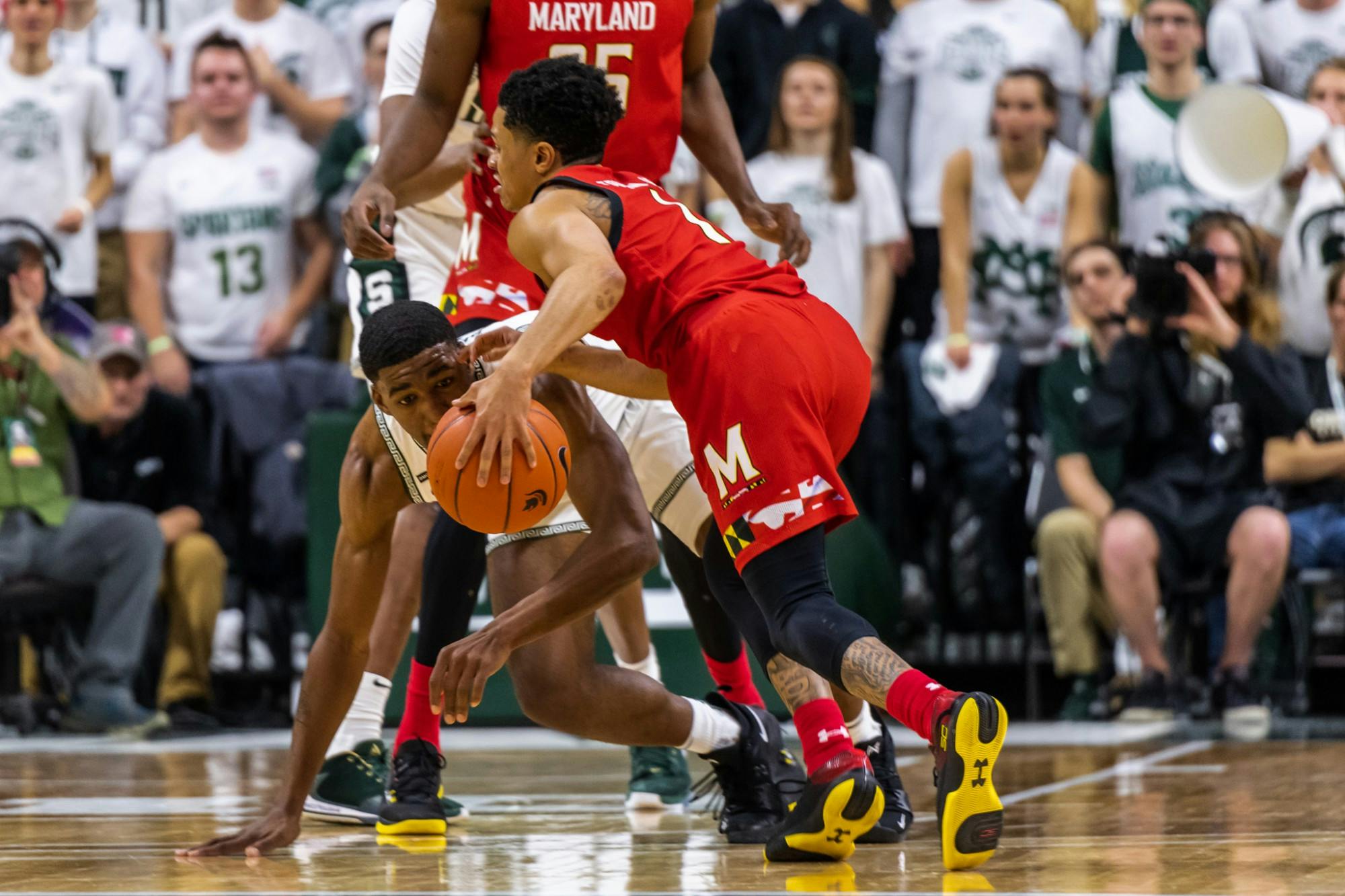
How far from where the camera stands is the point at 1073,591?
779 centimetres

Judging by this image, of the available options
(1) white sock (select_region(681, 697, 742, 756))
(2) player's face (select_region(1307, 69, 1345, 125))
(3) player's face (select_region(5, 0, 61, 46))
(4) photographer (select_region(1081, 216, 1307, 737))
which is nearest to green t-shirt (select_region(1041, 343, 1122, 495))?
(4) photographer (select_region(1081, 216, 1307, 737))

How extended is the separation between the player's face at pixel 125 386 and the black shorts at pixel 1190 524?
14.1 feet

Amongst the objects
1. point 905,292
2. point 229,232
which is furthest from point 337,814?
point 905,292

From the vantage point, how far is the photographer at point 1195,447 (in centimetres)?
750

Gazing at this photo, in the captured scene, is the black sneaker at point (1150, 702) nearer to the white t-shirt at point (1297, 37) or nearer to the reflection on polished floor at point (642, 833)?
the reflection on polished floor at point (642, 833)

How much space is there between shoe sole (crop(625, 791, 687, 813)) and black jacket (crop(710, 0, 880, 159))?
428cm

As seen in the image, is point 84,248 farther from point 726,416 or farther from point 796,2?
point 726,416

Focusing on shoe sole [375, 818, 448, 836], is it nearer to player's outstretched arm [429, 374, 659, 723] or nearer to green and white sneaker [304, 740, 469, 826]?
green and white sneaker [304, 740, 469, 826]

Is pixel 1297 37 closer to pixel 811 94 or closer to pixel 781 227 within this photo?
pixel 811 94

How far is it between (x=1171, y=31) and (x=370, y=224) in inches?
196

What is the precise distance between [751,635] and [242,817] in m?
1.57

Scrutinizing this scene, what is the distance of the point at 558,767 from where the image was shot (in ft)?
21.0

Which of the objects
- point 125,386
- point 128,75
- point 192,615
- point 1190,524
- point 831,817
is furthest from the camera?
point 128,75

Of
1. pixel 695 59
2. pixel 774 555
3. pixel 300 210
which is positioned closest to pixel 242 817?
pixel 774 555
